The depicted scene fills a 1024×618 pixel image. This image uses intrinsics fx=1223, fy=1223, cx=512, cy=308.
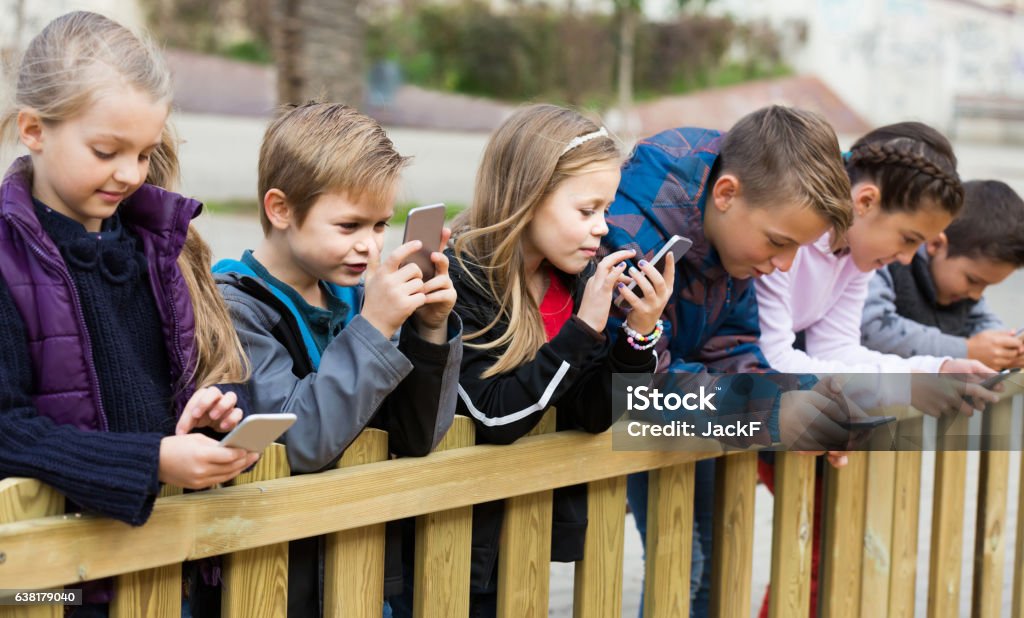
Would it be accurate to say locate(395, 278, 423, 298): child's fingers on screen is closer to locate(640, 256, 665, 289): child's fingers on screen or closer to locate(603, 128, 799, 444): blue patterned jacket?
locate(640, 256, 665, 289): child's fingers on screen

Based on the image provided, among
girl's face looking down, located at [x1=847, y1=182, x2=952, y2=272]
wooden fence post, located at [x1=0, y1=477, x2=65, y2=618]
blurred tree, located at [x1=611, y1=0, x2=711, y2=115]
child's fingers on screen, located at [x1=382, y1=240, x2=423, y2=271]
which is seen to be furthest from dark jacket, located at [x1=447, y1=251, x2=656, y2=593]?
blurred tree, located at [x1=611, y1=0, x2=711, y2=115]

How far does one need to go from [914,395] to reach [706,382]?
0.82m

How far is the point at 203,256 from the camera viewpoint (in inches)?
83.4

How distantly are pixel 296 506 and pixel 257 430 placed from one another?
0.32 metres

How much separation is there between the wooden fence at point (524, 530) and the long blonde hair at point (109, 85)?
20 cm

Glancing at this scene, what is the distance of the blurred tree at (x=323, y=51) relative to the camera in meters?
10.5

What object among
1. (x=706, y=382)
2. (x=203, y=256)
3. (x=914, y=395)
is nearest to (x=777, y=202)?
(x=706, y=382)

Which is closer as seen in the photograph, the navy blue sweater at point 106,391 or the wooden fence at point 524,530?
the navy blue sweater at point 106,391

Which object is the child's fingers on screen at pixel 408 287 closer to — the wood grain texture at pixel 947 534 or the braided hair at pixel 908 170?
the braided hair at pixel 908 170

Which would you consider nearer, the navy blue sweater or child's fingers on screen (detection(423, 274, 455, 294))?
the navy blue sweater

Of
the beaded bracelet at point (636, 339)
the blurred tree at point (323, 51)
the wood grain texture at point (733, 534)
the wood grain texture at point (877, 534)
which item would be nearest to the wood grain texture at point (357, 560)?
the beaded bracelet at point (636, 339)

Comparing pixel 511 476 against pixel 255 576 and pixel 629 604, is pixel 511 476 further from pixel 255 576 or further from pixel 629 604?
pixel 629 604

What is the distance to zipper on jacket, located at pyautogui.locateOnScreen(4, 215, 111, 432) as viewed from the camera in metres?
1.83

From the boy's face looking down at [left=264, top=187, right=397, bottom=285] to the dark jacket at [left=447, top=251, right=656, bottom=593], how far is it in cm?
24
